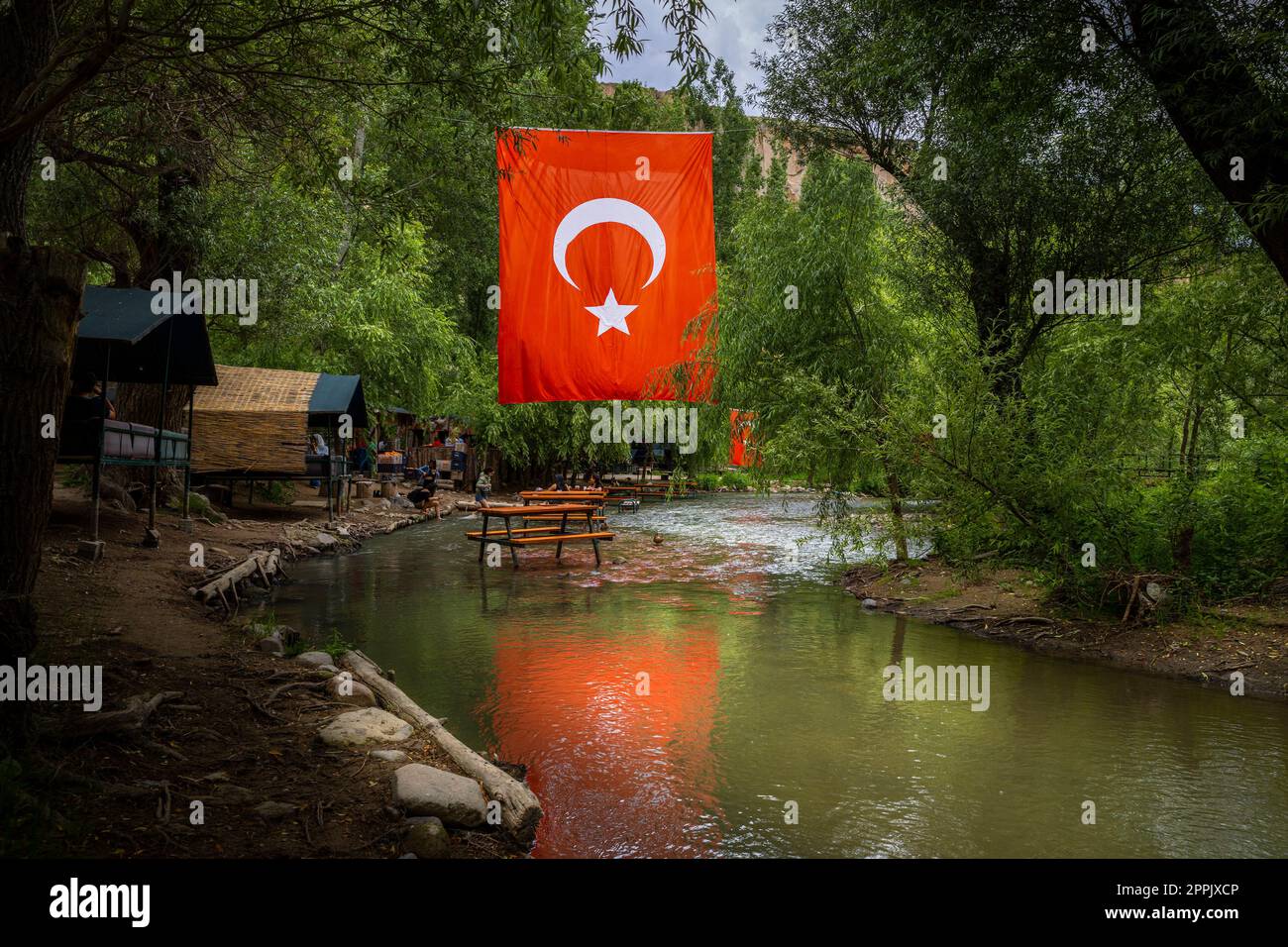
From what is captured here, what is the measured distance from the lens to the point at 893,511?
444 inches

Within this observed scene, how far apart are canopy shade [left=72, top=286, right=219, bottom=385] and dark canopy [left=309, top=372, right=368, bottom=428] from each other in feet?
12.4

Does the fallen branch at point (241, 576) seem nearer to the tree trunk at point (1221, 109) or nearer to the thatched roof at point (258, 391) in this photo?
the thatched roof at point (258, 391)

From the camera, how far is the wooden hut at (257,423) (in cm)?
1653

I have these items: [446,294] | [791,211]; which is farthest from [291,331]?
[446,294]

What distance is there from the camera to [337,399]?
17516mm

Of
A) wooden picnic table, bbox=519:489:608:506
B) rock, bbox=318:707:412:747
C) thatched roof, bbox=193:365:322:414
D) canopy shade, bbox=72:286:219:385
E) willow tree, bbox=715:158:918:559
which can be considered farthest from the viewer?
wooden picnic table, bbox=519:489:608:506

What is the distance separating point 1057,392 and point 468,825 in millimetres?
7821

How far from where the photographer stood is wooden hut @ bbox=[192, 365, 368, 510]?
651 inches

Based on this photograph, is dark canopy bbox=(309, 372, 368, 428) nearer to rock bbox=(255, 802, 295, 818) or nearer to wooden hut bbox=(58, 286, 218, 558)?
wooden hut bbox=(58, 286, 218, 558)

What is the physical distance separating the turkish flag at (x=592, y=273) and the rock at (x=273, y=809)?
11645mm

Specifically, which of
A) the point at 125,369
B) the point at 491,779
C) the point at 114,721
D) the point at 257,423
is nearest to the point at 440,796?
the point at 491,779

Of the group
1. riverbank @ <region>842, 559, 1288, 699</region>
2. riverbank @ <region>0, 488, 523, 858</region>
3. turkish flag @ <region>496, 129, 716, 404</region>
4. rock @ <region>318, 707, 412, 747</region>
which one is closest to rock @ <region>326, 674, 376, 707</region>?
riverbank @ <region>0, 488, 523, 858</region>

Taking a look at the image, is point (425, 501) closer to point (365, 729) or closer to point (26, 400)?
point (365, 729)

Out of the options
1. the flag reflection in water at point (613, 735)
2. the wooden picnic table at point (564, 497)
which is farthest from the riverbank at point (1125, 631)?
the wooden picnic table at point (564, 497)
